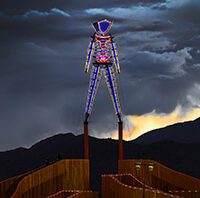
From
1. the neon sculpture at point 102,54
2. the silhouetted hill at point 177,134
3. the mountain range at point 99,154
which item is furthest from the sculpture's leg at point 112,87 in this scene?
the silhouetted hill at point 177,134

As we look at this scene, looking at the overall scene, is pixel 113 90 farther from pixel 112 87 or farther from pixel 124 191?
pixel 124 191

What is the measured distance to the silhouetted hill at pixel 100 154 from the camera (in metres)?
104

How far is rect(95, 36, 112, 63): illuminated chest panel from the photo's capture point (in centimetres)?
3775

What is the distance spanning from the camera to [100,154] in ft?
365

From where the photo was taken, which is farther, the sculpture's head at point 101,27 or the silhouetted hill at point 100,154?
the silhouetted hill at point 100,154

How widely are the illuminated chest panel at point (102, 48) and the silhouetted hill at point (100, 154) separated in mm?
62426

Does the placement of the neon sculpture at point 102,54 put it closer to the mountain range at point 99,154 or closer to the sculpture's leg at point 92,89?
the sculpture's leg at point 92,89

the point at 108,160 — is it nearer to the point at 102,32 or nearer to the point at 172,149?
the point at 172,149

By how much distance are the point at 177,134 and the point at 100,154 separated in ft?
180

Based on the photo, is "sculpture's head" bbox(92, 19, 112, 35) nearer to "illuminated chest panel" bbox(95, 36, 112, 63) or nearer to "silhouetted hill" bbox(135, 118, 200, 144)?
"illuminated chest panel" bbox(95, 36, 112, 63)

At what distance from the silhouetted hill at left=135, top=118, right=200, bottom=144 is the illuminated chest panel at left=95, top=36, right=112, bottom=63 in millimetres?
115459

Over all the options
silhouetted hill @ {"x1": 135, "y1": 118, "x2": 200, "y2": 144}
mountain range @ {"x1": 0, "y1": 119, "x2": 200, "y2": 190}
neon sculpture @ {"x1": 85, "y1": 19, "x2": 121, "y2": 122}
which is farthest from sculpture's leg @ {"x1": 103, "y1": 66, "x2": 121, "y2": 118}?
silhouetted hill @ {"x1": 135, "y1": 118, "x2": 200, "y2": 144}

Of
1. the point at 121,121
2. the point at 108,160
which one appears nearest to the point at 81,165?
the point at 121,121

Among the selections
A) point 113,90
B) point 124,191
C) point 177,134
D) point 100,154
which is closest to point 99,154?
point 100,154
